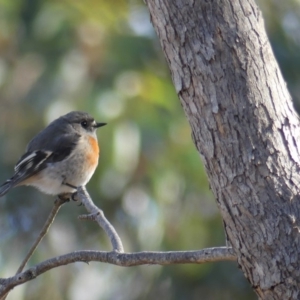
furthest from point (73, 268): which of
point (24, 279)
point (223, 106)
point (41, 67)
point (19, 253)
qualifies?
point (223, 106)

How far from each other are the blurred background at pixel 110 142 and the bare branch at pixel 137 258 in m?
3.54

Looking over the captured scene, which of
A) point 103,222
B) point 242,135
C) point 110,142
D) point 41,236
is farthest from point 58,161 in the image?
point 242,135

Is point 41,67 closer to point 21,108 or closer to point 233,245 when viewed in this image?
point 21,108

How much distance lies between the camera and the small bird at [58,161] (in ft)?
17.1

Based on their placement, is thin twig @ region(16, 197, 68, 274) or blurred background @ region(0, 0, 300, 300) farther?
blurred background @ region(0, 0, 300, 300)

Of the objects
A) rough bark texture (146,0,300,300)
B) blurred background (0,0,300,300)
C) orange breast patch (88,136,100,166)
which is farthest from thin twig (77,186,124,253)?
blurred background (0,0,300,300)

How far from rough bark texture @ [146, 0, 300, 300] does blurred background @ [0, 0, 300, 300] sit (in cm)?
379

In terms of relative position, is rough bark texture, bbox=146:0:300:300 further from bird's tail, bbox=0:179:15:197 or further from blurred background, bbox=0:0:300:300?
blurred background, bbox=0:0:300:300

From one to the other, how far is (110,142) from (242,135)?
3917 millimetres

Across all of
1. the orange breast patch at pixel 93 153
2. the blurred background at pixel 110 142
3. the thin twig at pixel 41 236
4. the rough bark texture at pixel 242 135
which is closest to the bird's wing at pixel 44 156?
the orange breast patch at pixel 93 153

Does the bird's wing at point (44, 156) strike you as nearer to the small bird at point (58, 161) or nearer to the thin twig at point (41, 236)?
the small bird at point (58, 161)

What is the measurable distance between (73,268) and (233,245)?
18.3 ft

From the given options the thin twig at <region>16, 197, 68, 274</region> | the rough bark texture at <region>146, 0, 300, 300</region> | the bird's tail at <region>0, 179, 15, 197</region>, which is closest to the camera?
the rough bark texture at <region>146, 0, 300, 300</region>

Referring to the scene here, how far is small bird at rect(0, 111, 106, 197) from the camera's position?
17.1 feet
